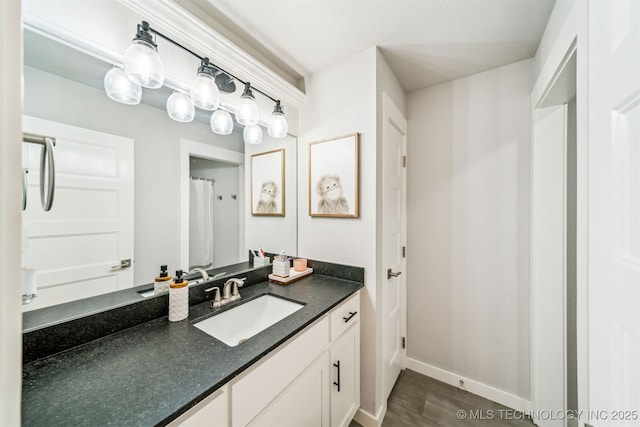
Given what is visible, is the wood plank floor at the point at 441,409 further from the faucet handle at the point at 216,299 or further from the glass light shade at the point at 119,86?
the glass light shade at the point at 119,86

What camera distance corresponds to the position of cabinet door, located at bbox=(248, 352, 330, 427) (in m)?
0.84

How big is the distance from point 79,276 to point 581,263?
1.78 meters

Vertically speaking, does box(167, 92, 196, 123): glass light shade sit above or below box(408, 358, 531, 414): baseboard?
above

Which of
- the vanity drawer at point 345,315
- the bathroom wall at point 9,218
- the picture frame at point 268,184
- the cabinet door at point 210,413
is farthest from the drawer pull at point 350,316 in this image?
the bathroom wall at point 9,218

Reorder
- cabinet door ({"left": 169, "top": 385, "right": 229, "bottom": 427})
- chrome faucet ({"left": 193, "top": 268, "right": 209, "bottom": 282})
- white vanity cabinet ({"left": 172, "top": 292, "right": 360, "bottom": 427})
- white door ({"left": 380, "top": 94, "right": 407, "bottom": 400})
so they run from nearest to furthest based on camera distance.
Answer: cabinet door ({"left": 169, "top": 385, "right": 229, "bottom": 427}), white vanity cabinet ({"left": 172, "top": 292, "right": 360, "bottom": 427}), chrome faucet ({"left": 193, "top": 268, "right": 209, "bottom": 282}), white door ({"left": 380, "top": 94, "right": 407, "bottom": 400})

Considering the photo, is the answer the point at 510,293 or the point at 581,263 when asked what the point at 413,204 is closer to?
the point at 510,293

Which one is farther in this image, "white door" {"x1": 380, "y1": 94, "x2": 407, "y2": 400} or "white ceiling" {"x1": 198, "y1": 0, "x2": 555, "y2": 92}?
"white door" {"x1": 380, "y1": 94, "x2": 407, "y2": 400}

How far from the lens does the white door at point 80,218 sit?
2.56 ft

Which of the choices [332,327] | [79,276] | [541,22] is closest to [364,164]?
[332,327]

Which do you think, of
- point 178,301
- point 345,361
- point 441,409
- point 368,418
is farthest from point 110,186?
point 441,409

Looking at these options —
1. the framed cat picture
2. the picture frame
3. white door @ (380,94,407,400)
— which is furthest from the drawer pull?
the picture frame

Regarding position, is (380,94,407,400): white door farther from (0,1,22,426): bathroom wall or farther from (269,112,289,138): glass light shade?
(0,1,22,426): bathroom wall

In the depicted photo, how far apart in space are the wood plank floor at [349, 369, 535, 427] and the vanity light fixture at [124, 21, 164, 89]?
217 centimetres

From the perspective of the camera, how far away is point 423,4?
1.13 metres
